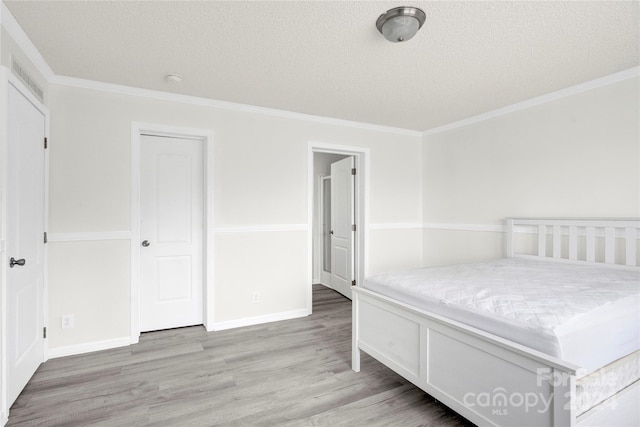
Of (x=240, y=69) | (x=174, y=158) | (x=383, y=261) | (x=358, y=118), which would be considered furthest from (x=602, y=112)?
(x=174, y=158)

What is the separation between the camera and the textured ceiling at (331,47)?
6.09 feet

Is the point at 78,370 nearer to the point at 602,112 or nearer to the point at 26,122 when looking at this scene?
the point at 26,122

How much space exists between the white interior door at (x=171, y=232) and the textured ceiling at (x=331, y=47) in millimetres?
630

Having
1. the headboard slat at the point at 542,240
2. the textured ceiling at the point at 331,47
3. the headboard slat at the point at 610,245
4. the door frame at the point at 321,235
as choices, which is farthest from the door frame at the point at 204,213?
the headboard slat at the point at 610,245

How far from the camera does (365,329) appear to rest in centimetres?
241

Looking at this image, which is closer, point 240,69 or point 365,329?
point 365,329

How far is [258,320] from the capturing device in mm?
3555

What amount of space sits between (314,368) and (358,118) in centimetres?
280

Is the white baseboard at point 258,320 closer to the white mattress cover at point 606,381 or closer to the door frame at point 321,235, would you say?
the door frame at point 321,235

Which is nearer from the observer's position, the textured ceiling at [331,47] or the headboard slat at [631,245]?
the textured ceiling at [331,47]

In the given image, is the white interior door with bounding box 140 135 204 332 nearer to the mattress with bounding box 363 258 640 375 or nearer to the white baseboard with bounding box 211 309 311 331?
the white baseboard with bounding box 211 309 311 331

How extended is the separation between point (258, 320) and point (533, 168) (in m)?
3.31

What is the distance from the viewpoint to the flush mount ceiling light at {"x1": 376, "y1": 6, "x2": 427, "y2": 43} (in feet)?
6.04

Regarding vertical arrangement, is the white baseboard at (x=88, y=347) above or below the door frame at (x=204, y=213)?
below
